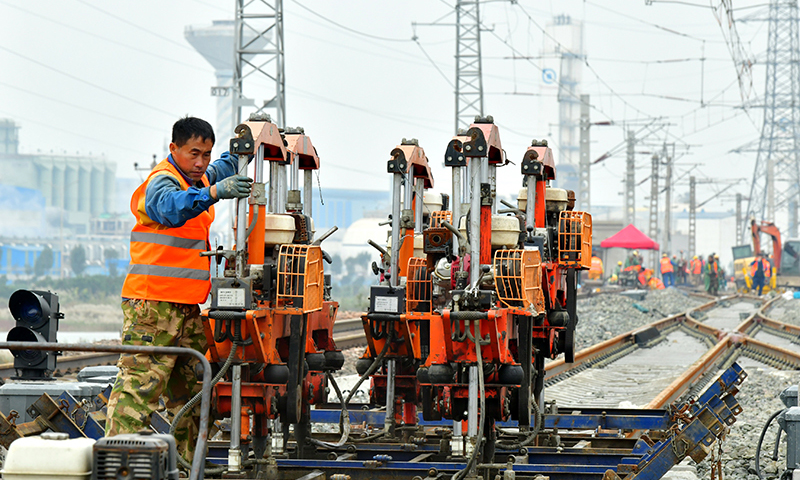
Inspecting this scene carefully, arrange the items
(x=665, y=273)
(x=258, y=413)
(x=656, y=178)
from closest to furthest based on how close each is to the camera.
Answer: (x=258, y=413), (x=665, y=273), (x=656, y=178)

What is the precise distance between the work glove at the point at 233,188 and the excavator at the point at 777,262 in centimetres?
4480

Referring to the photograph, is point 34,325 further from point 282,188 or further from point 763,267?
point 763,267

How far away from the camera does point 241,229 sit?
5871 millimetres

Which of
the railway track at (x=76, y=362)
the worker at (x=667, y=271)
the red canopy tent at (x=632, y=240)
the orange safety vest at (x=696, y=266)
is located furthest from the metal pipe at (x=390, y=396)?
the orange safety vest at (x=696, y=266)

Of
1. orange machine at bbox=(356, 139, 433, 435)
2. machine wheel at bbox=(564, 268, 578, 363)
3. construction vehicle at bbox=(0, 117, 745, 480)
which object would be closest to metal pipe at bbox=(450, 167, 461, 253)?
construction vehicle at bbox=(0, 117, 745, 480)

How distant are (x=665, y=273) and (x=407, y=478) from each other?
5311 cm

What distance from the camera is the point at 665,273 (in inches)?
2248

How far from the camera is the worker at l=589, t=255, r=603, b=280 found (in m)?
47.5

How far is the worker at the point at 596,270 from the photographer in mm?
47525

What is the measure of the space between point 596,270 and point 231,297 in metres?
43.6

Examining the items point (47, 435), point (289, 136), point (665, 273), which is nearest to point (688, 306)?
point (665, 273)

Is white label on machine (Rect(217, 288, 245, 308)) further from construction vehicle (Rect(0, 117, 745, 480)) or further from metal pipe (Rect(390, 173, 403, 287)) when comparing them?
metal pipe (Rect(390, 173, 403, 287))

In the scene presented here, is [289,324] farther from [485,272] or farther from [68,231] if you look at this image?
[68,231]

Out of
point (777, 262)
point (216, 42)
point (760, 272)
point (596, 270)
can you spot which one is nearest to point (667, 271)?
point (777, 262)
